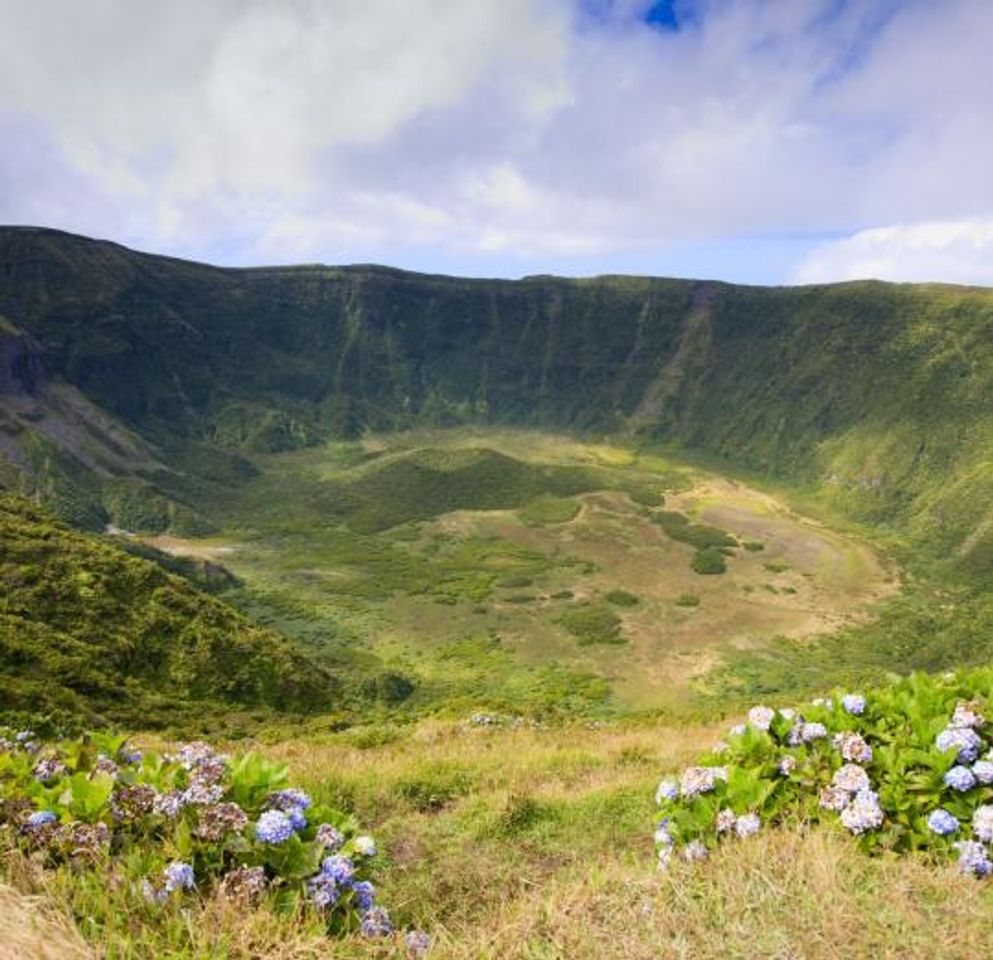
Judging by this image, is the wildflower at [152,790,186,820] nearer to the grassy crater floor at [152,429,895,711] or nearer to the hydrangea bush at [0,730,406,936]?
the hydrangea bush at [0,730,406,936]

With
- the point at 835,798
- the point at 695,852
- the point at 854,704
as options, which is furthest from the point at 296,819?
the point at 854,704

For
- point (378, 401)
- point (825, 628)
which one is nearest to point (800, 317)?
point (378, 401)

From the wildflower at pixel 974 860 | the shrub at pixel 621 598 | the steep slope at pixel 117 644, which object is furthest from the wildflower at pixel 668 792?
the shrub at pixel 621 598

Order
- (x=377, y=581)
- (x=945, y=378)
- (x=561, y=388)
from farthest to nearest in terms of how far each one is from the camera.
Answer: (x=561, y=388)
(x=945, y=378)
(x=377, y=581)

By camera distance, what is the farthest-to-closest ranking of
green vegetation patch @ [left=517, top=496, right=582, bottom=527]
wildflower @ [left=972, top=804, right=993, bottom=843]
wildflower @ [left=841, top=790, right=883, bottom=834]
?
green vegetation patch @ [left=517, top=496, right=582, bottom=527]
wildflower @ [left=841, top=790, right=883, bottom=834]
wildflower @ [left=972, top=804, right=993, bottom=843]

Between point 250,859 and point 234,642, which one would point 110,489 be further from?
point 250,859

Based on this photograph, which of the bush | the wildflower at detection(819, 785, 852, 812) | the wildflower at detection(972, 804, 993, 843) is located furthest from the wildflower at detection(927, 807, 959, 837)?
the bush

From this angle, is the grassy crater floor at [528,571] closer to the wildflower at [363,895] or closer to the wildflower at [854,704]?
the wildflower at [854,704]
